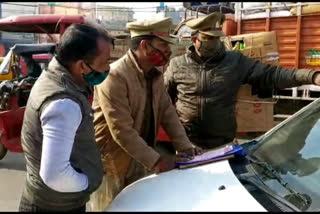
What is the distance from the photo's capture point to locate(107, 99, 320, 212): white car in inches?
62.0

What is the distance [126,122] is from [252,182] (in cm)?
77

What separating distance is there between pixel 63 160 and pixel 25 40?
21.6 m

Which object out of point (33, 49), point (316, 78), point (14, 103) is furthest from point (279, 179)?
point (33, 49)

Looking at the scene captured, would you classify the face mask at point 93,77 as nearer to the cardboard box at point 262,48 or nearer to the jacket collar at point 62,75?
the jacket collar at point 62,75

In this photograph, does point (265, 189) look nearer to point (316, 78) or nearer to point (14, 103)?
point (316, 78)

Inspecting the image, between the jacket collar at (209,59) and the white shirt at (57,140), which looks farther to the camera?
the jacket collar at (209,59)

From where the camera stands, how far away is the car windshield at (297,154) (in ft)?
5.65

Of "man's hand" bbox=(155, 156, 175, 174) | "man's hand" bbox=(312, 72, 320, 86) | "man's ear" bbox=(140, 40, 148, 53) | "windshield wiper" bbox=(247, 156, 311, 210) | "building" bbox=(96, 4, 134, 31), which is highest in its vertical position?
"building" bbox=(96, 4, 134, 31)

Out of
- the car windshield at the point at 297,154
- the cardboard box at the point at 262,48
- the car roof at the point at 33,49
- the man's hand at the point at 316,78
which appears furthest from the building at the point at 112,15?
the car windshield at the point at 297,154

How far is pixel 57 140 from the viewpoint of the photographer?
5.18ft

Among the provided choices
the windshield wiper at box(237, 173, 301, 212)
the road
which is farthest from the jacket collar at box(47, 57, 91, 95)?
the road

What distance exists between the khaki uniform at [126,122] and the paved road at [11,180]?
1.87 m

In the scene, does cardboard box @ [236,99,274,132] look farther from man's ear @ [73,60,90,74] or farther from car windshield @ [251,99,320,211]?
man's ear @ [73,60,90,74]

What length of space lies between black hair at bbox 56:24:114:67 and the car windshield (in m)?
0.91
